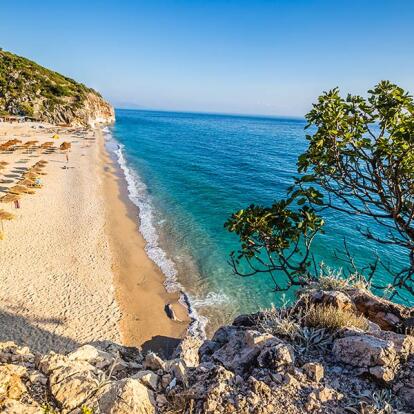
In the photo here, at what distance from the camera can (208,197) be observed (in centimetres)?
3197

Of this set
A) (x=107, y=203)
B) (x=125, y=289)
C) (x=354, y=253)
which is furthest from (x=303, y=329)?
(x=107, y=203)

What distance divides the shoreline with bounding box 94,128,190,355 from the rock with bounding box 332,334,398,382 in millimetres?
8526

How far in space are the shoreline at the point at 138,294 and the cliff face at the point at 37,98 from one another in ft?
217

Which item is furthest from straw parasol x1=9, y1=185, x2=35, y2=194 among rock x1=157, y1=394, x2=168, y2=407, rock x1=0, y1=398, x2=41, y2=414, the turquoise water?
rock x1=157, y1=394, x2=168, y2=407

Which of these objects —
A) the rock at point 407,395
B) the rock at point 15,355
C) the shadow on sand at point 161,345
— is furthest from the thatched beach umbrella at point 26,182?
the rock at point 407,395

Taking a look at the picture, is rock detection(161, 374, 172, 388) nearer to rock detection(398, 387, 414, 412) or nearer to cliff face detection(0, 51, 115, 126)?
rock detection(398, 387, 414, 412)

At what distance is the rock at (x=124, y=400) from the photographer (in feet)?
13.8

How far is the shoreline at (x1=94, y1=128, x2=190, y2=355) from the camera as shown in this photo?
42.2ft

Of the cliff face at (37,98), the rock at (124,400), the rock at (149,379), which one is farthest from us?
the cliff face at (37,98)

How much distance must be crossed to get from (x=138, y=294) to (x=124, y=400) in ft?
38.6

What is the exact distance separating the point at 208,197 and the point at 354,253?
15.6 metres

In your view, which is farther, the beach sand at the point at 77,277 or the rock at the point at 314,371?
the beach sand at the point at 77,277

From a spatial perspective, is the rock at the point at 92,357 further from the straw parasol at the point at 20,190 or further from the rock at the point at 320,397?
the straw parasol at the point at 20,190

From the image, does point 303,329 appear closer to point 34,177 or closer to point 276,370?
point 276,370
